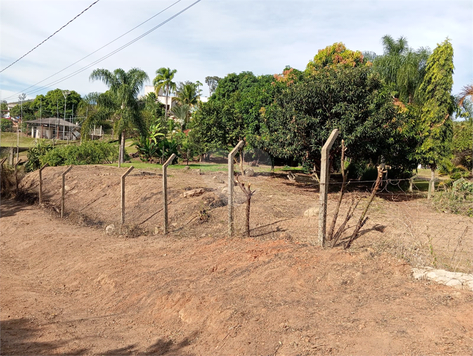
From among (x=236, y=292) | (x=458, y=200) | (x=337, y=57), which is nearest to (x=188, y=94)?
(x=337, y=57)

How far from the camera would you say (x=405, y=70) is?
23594mm

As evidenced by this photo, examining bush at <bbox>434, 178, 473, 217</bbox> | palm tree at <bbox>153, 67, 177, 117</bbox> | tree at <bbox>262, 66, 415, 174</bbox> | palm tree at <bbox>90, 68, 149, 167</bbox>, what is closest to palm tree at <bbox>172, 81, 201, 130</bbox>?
palm tree at <bbox>153, 67, 177, 117</bbox>

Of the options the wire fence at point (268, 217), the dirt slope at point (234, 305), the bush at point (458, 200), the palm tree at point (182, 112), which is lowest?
the dirt slope at point (234, 305)

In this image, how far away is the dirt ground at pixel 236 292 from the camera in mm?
4457

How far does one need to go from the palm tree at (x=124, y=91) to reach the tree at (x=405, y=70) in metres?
15.2

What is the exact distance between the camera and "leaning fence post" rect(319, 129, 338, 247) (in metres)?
6.34

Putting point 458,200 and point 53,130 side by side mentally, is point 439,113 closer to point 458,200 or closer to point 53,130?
point 458,200

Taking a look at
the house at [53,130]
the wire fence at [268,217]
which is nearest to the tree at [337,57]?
the wire fence at [268,217]

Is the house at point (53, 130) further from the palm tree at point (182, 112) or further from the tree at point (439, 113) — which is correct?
the tree at point (439, 113)

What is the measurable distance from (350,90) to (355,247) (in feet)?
30.2

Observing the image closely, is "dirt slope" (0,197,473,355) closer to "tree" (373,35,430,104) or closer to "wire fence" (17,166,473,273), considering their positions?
"wire fence" (17,166,473,273)

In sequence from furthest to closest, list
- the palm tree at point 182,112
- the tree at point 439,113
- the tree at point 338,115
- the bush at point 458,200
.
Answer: the palm tree at point 182,112 < the tree at point 439,113 < the tree at point 338,115 < the bush at point 458,200

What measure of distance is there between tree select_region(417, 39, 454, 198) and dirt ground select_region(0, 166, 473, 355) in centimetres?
700

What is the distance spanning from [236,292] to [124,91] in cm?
Answer: 2224
